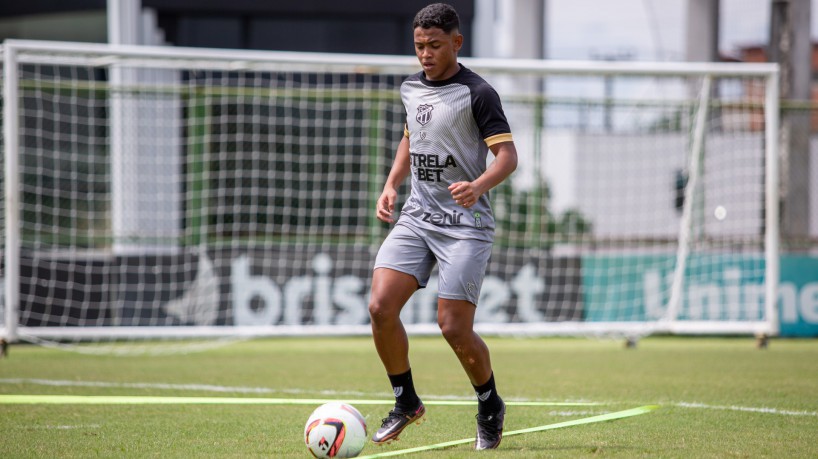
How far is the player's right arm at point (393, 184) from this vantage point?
17.8 ft

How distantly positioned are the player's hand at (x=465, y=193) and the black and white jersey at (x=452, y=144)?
0.27 m

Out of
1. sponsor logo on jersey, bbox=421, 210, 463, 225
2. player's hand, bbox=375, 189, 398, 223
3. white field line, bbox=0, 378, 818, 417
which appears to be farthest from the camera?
white field line, bbox=0, 378, 818, 417

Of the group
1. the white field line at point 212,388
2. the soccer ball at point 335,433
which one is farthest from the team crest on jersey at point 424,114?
the white field line at point 212,388

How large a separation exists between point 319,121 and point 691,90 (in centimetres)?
642

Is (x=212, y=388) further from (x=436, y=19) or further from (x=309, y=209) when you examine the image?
(x=309, y=209)

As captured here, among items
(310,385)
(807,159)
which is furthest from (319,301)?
(807,159)

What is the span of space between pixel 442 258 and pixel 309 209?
967 cm

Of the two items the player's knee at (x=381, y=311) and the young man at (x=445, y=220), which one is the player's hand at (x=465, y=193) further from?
the player's knee at (x=381, y=311)

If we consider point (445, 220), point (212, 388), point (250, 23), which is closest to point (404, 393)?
point (445, 220)

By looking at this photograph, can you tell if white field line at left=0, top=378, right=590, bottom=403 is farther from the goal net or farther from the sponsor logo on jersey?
the goal net

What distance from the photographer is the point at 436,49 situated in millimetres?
5121

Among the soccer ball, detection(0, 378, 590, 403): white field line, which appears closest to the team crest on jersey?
the soccer ball

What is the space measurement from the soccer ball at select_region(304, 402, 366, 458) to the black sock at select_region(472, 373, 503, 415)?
65cm

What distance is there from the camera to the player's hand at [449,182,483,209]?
4.92 meters
